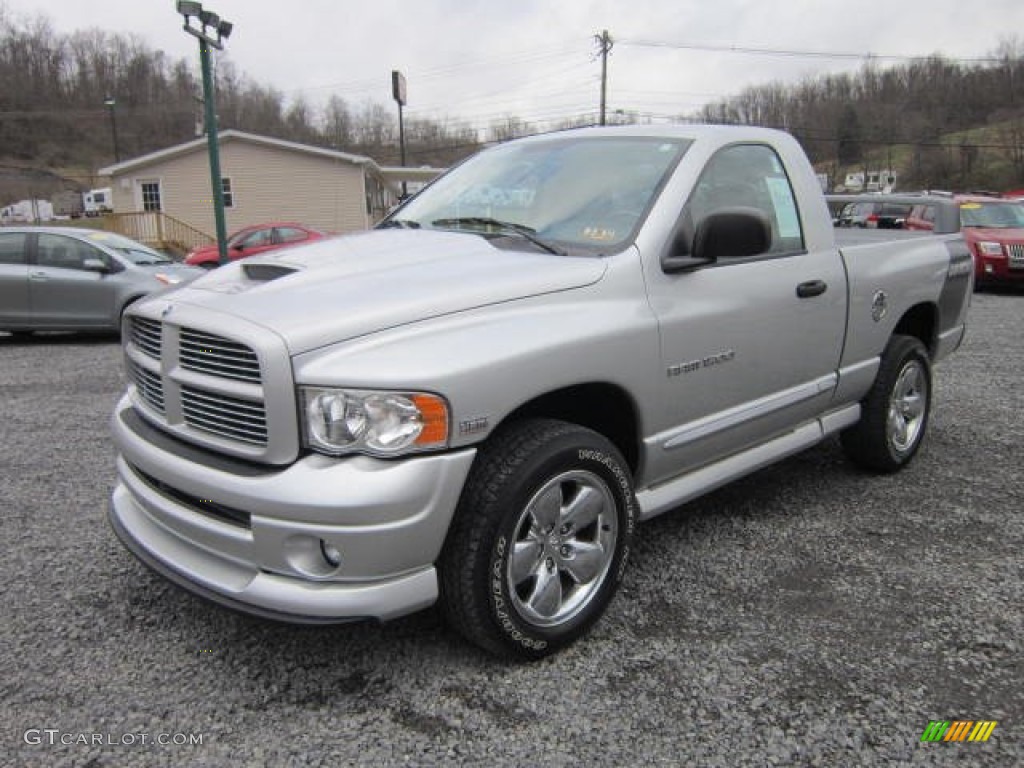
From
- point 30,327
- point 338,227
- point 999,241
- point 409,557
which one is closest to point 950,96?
point 338,227

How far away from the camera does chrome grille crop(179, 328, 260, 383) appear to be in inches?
91.7

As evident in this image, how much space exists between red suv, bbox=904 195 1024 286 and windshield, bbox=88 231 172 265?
11.8m

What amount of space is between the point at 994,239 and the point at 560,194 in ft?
43.1

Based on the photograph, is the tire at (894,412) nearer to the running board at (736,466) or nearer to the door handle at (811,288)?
→ the running board at (736,466)

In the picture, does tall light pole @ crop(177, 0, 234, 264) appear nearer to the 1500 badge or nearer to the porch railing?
the 1500 badge

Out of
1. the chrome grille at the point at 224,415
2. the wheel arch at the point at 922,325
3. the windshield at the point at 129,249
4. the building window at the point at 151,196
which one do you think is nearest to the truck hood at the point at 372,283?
the chrome grille at the point at 224,415

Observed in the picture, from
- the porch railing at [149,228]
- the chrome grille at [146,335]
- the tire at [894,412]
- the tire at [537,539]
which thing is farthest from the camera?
the porch railing at [149,228]

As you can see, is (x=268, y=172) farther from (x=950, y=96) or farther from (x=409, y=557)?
(x=950, y=96)

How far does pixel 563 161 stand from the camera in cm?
357

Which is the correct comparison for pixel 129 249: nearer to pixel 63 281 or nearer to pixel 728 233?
pixel 63 281

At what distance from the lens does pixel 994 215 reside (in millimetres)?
14867

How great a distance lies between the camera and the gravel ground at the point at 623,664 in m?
2.31

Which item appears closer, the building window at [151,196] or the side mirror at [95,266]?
the side mirror at [95,266]

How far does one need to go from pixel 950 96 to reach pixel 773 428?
199 ft
